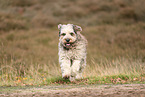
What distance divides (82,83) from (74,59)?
881 millimetres

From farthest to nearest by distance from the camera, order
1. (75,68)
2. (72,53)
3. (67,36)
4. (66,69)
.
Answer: (72,53) → (75,68) → (66,69) → (67,36)

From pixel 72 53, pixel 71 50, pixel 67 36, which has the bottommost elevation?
pixel 72 53

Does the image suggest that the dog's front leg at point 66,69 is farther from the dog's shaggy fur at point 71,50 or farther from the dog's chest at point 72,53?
the dog's chest at point 72,53

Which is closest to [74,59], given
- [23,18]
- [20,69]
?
[20,69]

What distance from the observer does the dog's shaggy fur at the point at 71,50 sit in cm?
779

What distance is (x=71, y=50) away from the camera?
8.26 metres

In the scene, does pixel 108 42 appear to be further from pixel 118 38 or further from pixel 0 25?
pixel 0 25

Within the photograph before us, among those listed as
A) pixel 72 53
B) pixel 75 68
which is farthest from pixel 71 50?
pixel 75 68

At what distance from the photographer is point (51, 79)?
29.9ft

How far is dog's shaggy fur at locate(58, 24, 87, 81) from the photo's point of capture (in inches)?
307


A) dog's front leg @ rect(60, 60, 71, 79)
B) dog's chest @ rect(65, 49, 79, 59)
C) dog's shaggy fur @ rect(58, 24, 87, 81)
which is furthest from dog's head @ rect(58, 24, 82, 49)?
dog's front leg @ rect(60, 60, 71, 79)

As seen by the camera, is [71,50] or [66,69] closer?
[66,69]

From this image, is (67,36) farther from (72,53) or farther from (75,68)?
(75,68)

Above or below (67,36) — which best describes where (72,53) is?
below
